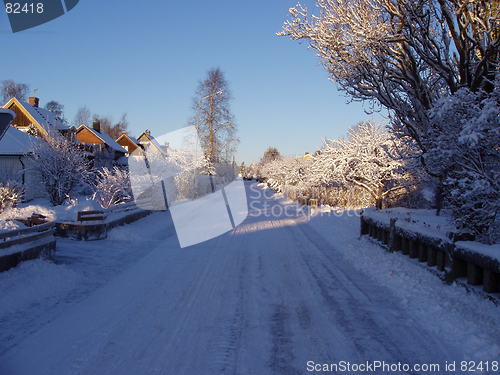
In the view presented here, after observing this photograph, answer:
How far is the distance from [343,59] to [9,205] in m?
16.3

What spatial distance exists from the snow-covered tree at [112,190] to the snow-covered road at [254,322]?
40.6 feet

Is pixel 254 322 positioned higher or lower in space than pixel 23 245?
lower

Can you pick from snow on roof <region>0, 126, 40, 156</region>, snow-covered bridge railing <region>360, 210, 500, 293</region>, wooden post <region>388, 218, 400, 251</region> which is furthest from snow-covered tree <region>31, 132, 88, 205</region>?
wooden post <region>388, 218, 400, 251</region>

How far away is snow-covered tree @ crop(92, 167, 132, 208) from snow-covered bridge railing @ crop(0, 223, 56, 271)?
450 inches

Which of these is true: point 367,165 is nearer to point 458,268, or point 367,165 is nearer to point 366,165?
point 366,165

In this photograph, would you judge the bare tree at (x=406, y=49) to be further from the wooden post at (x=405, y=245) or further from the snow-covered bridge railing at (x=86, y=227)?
the snow-covered bridge railing at (x=86, y=227)

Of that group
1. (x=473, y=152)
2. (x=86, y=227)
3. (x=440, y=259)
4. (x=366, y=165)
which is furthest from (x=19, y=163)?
(x=473, y=152)

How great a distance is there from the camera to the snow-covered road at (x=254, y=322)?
469cm

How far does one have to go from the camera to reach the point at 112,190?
2272cm

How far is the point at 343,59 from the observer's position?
10648mm

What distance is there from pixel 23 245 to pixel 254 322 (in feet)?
18.8

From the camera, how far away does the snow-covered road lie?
15.4 ft

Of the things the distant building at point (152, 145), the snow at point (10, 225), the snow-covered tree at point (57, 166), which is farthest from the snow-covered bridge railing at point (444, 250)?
the distant building at point (152, 145)

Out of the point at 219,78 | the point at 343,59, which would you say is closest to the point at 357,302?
the point at 343,59
